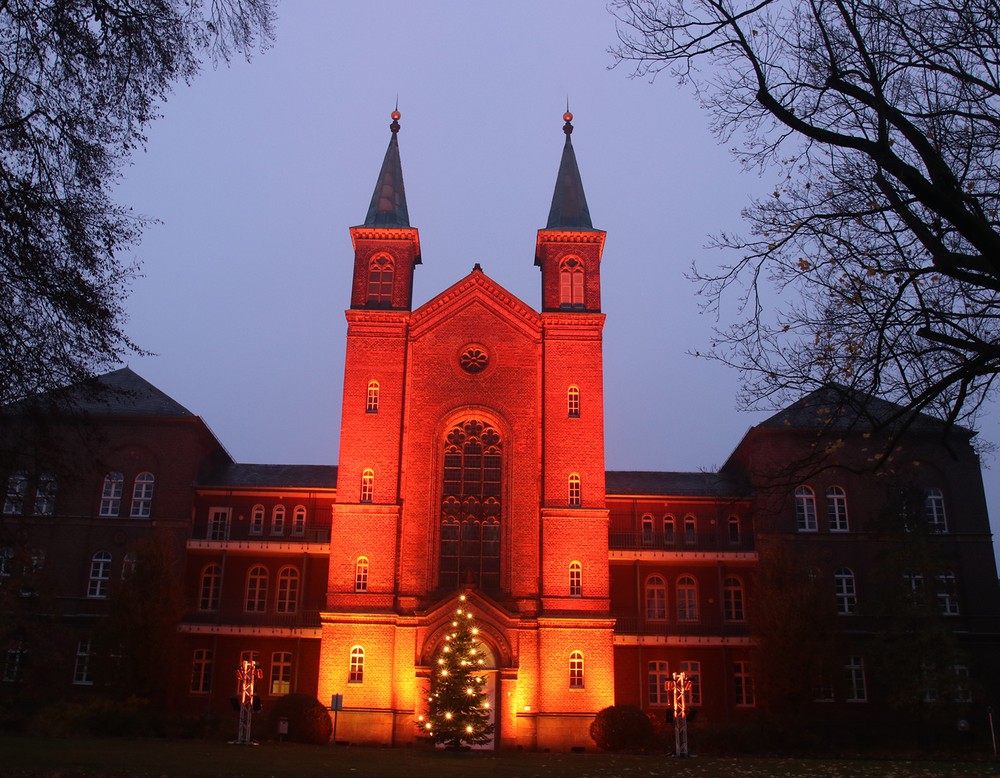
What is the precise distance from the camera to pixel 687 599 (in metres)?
39.4

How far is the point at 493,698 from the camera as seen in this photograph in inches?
1330

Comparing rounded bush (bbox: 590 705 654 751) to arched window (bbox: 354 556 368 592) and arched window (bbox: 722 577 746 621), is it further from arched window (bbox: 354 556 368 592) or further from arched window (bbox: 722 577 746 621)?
arched window (bbox: 354 556 368 592)

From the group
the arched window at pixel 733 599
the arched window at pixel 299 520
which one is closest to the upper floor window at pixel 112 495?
the arched window at pixel 299 520

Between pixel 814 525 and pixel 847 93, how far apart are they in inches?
1263

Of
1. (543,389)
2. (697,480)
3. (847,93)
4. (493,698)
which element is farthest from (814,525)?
(847,93)

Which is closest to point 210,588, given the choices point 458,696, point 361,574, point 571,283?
point 361,574

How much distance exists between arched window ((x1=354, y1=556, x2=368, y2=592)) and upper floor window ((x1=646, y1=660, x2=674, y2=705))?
1165 cm

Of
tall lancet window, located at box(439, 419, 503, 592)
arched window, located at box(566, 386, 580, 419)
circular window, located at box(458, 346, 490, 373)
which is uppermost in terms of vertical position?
circular window, located at box(458, 346, 490, 373)

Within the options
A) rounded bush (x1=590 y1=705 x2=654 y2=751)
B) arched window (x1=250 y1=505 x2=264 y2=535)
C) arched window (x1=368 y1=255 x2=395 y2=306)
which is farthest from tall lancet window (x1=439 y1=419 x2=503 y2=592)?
arched window (x1=250 y1=505 x2=264 y2=535)

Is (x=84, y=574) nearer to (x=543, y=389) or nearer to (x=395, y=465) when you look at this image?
(x=395, y=465)

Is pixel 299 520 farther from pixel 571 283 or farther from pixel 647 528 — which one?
pixel 571 283

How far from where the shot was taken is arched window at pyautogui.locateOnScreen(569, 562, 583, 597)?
35.2 meters

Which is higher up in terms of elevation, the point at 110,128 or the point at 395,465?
the point at 395,465

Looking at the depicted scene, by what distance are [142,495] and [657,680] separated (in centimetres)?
2184
